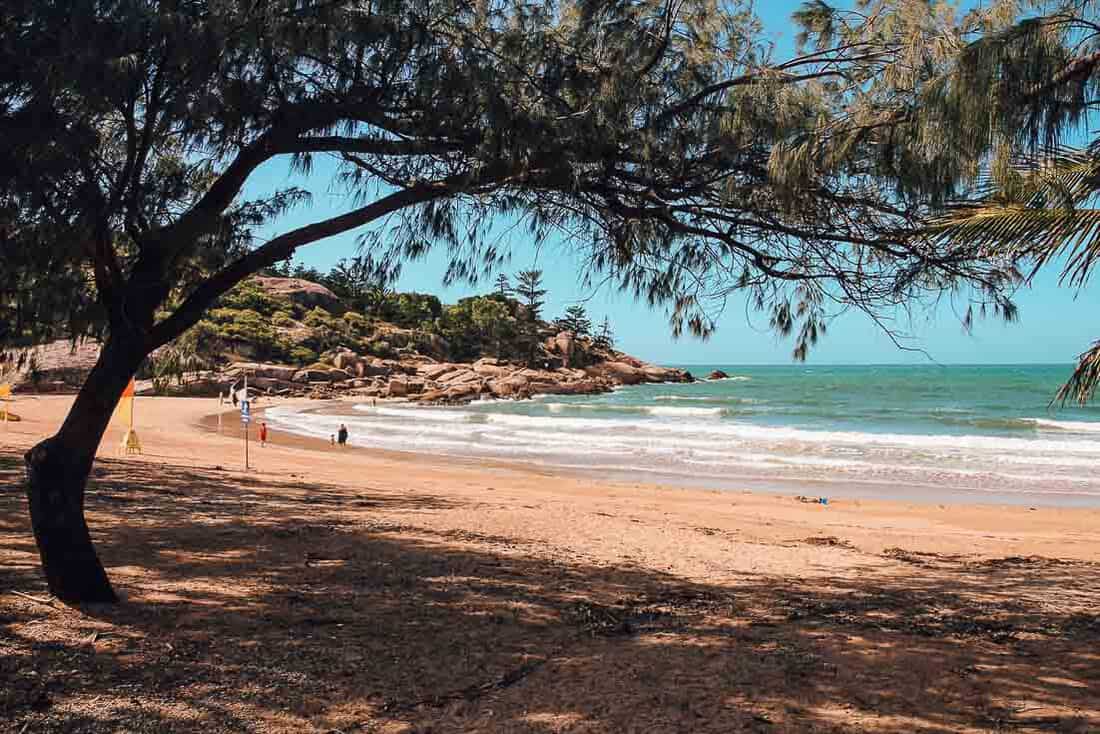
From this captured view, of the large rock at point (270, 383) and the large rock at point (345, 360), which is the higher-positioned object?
the large rock at point (345, 360)

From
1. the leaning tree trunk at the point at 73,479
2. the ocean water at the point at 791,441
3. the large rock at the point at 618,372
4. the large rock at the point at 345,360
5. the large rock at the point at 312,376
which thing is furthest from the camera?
the large rock at the point at 618,372

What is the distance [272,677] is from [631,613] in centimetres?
233

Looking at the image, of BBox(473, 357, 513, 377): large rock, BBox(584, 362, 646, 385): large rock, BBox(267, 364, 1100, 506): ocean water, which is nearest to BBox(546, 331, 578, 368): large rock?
BBox(584, 362, 646, 385): large rock

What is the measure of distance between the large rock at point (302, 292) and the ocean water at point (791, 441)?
2269 cm

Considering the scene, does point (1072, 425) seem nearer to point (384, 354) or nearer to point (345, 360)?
point (345, 360)

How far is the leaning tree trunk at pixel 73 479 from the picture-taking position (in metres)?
4.31

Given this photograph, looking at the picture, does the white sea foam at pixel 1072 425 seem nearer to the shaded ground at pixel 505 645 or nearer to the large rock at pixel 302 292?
the shaded ground at pixel 505 645

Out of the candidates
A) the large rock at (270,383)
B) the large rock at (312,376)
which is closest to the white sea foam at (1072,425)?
the large rock at (312,376)

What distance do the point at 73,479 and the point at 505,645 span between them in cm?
253

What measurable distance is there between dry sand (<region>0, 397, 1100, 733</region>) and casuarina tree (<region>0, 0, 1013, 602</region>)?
0.98 metres

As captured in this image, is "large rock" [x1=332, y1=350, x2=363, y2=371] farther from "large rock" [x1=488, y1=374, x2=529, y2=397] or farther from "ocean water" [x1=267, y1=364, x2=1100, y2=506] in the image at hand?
"ocean water" [x1=267, y1=364, x2=1100, y2=506]

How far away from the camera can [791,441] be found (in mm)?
26266

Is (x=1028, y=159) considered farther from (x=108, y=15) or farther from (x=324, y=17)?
(x=108, y=15)

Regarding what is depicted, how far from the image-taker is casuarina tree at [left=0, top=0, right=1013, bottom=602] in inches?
155
